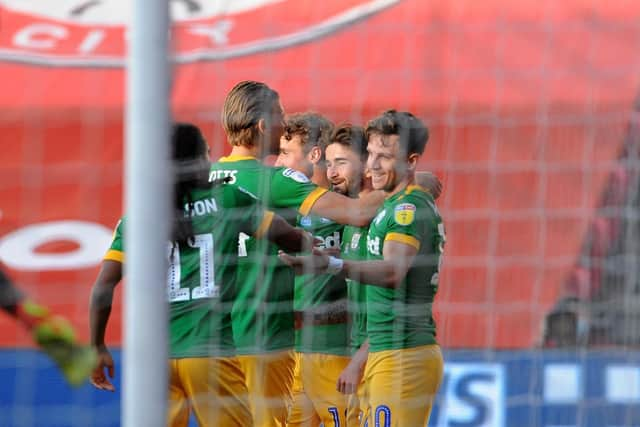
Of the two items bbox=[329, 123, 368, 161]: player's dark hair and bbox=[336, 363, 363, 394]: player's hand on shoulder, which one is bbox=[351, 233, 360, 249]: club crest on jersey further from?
bbox=[336, 363, 363, 394]: player's hand on shoulder

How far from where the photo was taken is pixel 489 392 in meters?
5.22

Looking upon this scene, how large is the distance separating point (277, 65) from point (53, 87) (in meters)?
1.08

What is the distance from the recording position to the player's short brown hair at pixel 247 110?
11.4ft

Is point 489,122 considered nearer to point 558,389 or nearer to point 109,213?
point 558,389

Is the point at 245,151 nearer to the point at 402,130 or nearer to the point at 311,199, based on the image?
the point at 311,199

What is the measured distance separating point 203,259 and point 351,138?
901 mm

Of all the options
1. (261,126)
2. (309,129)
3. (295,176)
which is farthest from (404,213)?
(309,129)

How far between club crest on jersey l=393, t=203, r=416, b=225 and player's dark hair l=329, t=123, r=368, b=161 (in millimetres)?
521

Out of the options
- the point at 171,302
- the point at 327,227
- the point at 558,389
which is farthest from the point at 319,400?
the point at 558,389

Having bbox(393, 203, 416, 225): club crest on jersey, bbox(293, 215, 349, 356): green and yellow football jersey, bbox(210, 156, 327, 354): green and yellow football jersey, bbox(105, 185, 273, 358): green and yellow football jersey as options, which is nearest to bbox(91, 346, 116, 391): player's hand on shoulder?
bbox(105, 185, 273, 358): green and yellow football jersey

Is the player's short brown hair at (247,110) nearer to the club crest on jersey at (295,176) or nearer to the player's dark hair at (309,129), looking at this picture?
the club crest on jersey at (295,176)

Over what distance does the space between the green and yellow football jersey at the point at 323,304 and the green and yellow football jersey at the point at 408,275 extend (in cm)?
44

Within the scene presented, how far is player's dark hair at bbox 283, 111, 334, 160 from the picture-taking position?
158 inches

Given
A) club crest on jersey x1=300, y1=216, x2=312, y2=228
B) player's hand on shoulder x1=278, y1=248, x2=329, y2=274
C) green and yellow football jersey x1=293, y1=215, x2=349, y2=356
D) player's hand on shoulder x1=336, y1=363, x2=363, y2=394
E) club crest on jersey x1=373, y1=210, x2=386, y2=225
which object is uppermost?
club crest on jersey x1=373, y1=210, x2=386, y2=225
